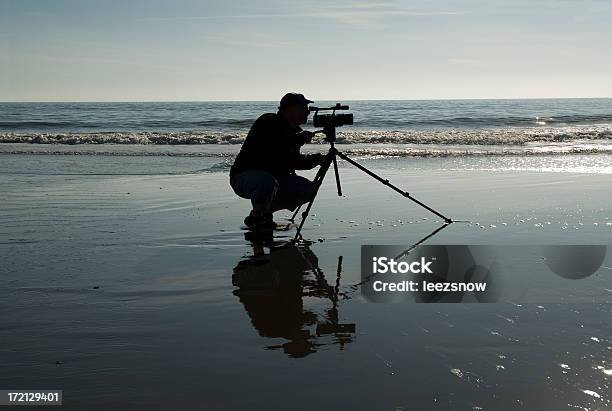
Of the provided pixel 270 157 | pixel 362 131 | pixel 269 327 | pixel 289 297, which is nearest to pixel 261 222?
pixel 270 157

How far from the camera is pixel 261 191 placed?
5.86 metres

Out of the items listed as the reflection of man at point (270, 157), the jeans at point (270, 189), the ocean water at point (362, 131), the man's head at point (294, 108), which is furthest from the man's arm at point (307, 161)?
the ocean water at point (362, 131)

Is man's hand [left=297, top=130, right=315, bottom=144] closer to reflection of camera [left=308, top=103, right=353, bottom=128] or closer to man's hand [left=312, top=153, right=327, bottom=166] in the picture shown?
reflection of camera [left=308, top=103, right=353, bottom=128]

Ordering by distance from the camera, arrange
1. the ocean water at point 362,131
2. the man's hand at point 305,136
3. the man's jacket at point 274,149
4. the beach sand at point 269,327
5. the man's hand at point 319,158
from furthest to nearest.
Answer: the ocean water at point 362,131
the man's hand at point 319,158
the man's jacket at point 274,149
the man's hand at point 305,136
the beach sand at point 269,327

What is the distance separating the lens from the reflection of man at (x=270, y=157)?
5656 mm

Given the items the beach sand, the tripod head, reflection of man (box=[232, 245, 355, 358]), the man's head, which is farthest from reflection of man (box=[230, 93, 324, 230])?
reflection of man (box=[232, 245, 355, 358])

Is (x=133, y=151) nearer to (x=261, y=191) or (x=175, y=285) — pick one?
(x=261, y=191)

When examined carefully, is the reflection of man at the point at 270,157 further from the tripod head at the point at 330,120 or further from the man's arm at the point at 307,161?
the tripod head at the point at 330,120

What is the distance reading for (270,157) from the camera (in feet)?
19.5

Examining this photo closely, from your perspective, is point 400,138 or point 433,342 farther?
point 400,138

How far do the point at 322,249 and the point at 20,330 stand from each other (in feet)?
8.44

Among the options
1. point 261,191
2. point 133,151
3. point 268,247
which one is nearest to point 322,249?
point 268,247

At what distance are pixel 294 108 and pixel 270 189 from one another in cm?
80

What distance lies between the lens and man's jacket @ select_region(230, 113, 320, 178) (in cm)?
572
